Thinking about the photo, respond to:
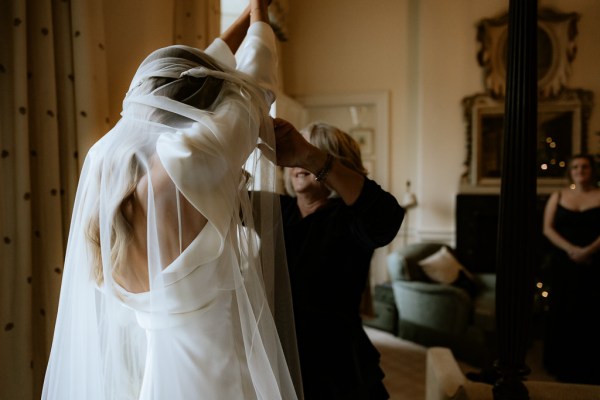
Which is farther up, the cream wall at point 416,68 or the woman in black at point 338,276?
the cream wall at point 416,68

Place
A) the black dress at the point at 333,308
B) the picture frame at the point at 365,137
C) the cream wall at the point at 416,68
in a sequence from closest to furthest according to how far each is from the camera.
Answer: the black dress at the point at 333,308 < the cream wall at the point at 416,68 < the picture frame at the point at 365,137

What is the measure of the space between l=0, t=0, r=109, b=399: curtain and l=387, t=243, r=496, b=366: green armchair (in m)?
2.87

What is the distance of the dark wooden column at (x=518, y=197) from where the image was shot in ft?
3.45

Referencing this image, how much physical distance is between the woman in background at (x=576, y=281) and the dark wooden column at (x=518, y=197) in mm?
2146

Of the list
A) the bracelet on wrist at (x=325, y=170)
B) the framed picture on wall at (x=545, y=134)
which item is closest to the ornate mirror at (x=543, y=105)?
the framed picture on wall at (x=545, y=134)

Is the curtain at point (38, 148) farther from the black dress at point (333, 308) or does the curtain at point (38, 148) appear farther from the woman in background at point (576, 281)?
the woman in background at point (576, 281)

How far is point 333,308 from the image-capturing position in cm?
110

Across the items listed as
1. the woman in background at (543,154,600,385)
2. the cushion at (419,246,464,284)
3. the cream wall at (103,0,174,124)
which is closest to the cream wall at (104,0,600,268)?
the cushion at (419,246,464,284)

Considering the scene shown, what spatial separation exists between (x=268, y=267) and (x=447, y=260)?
3272 mm

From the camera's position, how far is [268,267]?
85cm

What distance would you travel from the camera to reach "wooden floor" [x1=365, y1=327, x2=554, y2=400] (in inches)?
111

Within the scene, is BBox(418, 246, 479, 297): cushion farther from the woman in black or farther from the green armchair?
the woman in black

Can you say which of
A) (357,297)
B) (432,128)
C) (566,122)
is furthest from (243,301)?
(566,122)

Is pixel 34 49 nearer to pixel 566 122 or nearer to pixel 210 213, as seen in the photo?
pixel 210 213
